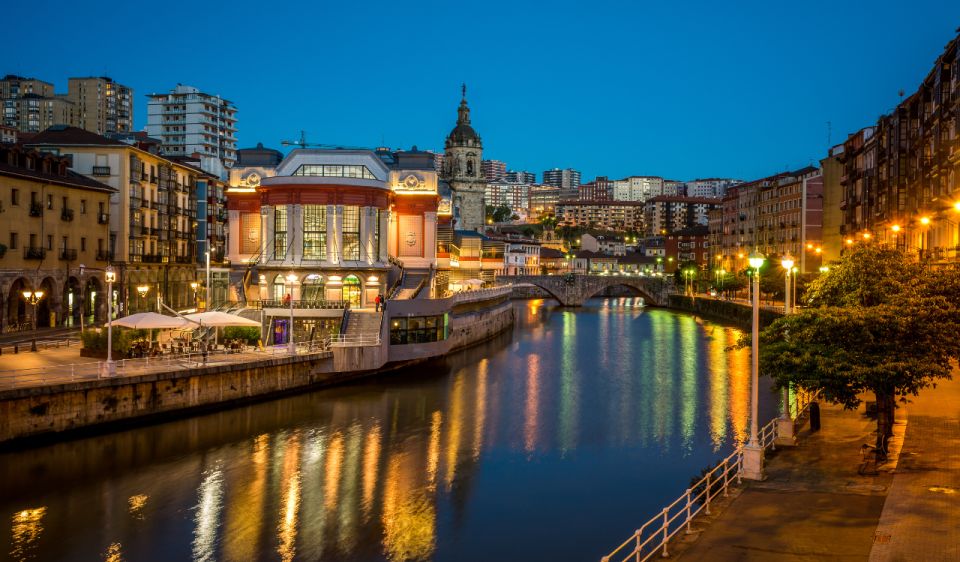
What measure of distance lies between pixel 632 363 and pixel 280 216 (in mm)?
28531

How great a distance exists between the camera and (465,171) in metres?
174

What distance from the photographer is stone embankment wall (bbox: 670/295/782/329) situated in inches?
3378

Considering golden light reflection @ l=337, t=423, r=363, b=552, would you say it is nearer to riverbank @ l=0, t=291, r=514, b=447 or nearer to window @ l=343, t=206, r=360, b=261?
riverbank @ l=0, t=291, r=514, b=447

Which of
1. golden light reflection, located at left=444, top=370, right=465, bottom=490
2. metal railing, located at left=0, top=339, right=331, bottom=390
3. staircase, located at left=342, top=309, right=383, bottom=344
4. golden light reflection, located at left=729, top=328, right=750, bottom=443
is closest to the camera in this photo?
golden light reflection, located at left=444, top=370, right=465, bottom=490

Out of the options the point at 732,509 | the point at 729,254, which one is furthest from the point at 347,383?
the point at 729,254

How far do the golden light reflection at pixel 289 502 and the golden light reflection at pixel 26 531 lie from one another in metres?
6.51

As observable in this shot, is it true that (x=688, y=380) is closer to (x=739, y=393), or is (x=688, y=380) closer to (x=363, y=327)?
(x=739, y=393)

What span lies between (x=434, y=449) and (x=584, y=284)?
114538 mm

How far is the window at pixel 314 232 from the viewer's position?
60.9m

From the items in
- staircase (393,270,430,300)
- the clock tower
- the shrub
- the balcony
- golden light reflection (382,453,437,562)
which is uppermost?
the clock tower

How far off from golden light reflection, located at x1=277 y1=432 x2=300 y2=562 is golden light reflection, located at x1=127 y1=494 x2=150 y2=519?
4.25m

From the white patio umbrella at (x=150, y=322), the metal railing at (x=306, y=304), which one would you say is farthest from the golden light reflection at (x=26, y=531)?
the metal railing at (x=306, y=304)

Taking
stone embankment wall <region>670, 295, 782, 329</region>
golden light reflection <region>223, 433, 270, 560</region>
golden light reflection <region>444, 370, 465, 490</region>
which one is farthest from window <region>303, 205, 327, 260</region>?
stone embankment wall <region>670, 295, 782, 329</region>

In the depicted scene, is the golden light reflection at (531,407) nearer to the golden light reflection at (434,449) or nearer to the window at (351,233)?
the golden light reflection at (434,449)
